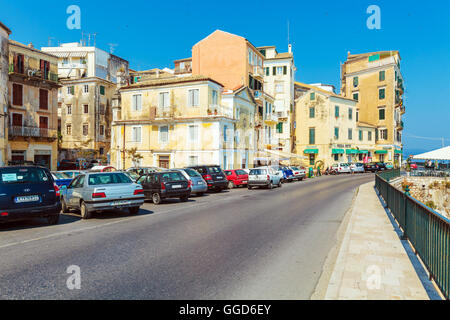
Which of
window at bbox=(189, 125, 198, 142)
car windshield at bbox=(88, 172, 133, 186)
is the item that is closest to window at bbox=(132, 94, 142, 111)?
window at bbox=(189, 125, 198, 142)

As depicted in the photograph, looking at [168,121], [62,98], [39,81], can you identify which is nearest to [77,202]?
[168,121]

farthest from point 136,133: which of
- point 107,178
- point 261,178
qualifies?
point 107,178

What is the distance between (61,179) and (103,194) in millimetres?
9439

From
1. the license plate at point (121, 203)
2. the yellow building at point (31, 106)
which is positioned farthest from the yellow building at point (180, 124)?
the license plate at point (121, 203)

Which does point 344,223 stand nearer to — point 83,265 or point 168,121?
point 83,265

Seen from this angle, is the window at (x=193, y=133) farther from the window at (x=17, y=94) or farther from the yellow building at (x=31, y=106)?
the window at (x=17, y=94)

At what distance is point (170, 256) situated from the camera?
657cm

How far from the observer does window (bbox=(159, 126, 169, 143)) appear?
119 feet

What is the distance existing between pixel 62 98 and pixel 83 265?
5404cm

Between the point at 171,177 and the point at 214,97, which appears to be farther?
the point at 214,97

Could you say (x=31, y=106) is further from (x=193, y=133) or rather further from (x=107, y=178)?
(x=107, y=178)

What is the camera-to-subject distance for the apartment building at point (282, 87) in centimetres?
5597

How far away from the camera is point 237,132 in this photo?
1512 inches

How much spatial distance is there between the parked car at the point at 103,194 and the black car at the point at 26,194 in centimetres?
128
